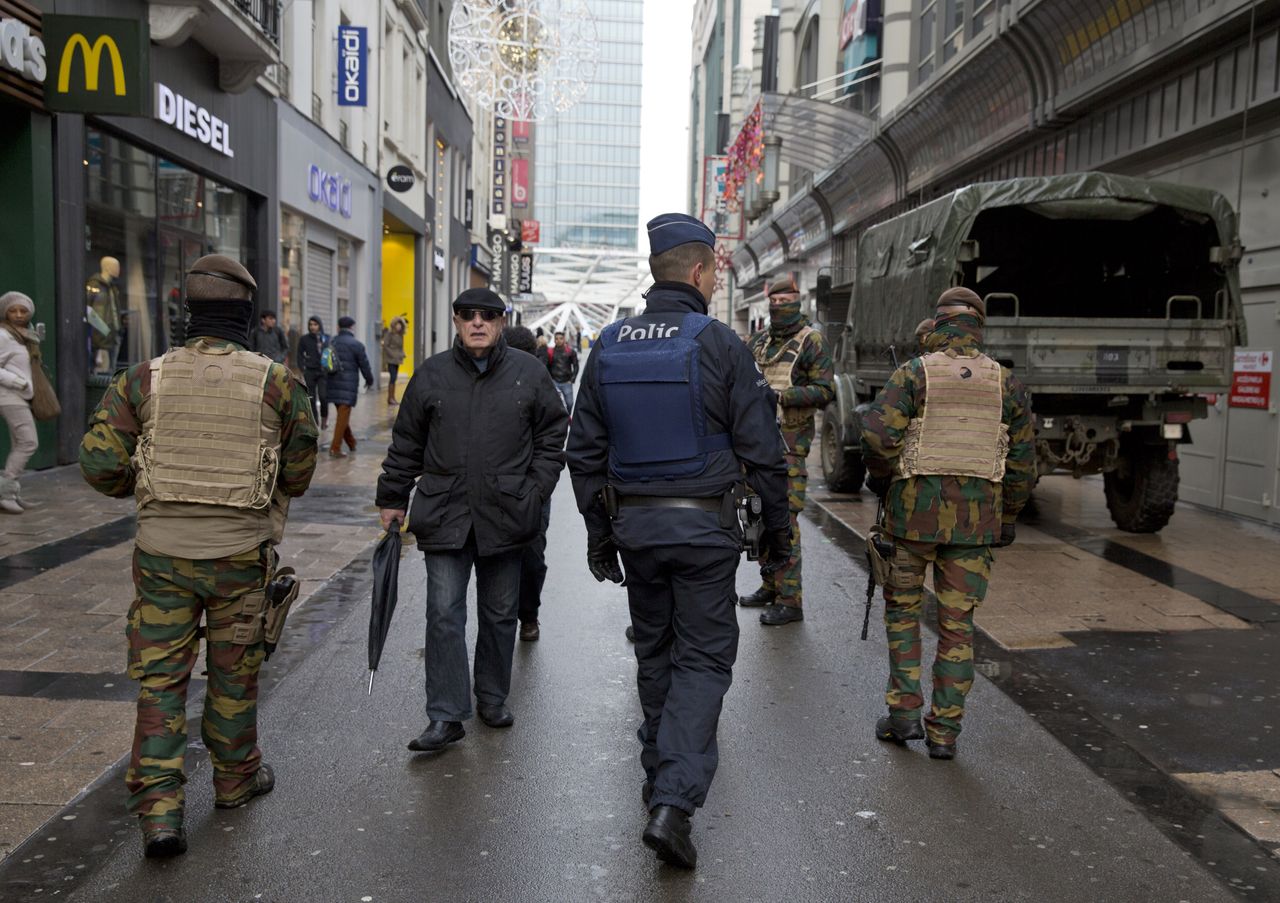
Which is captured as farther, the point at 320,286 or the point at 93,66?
the point at 320,286

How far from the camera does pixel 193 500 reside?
147 inches

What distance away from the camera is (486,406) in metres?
4.68

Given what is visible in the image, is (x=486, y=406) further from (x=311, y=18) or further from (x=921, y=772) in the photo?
(x=311, y=18)

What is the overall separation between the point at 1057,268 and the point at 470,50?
41.4ft

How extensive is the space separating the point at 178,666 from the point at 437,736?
115 cm

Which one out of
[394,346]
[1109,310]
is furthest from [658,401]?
[394,346]

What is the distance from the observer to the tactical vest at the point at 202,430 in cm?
374

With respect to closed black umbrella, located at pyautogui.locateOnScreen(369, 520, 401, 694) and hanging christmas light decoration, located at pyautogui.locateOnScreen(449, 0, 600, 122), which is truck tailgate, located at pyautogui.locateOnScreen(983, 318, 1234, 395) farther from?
hanging christmas light decoration, located at pyautogui.locateOnScreen(449, 0, 600, 122)

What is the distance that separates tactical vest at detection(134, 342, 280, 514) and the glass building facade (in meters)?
149

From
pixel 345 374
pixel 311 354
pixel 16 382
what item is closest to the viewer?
pixel 16 382

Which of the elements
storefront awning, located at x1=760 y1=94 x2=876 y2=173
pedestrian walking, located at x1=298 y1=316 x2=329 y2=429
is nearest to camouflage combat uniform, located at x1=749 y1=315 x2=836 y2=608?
pedestrian walking, located at x1=298 y1=316 x2=329 y2=429

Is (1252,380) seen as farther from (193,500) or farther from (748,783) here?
(193,500)

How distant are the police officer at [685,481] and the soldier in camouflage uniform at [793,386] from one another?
9.45 ft

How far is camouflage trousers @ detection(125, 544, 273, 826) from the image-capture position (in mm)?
3639
